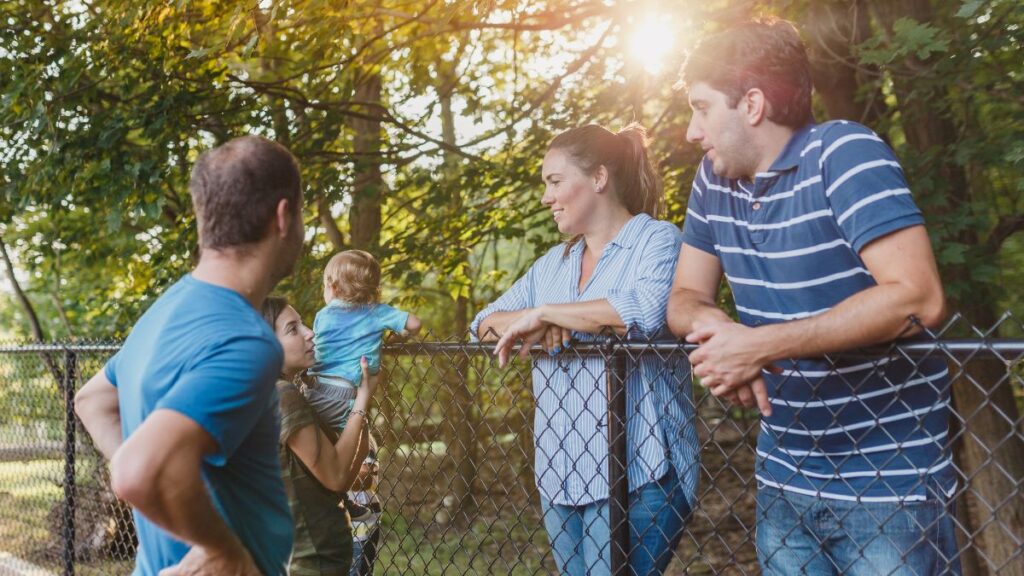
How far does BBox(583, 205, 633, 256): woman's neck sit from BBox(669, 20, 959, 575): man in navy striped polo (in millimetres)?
473

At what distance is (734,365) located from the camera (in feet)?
6.88

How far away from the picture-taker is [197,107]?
5.72 metres

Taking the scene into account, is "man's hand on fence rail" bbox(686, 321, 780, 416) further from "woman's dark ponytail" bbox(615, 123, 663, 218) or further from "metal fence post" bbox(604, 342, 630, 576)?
"woman's dark ponytail" bbox(615, 123, 663, 218)

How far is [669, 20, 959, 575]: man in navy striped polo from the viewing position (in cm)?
202

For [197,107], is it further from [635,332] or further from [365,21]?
[635,332]

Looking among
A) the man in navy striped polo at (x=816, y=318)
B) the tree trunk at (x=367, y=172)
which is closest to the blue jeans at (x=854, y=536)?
the man in navy striped polo at (x=816, y=318)

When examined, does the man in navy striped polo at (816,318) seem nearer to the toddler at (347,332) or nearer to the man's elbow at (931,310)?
the man's elbow at (931,310)

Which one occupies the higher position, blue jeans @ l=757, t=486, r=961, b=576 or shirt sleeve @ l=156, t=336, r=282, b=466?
shirt sleeve @ l=156, t=336, r=282, b=466

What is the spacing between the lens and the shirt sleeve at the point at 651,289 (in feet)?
8.64

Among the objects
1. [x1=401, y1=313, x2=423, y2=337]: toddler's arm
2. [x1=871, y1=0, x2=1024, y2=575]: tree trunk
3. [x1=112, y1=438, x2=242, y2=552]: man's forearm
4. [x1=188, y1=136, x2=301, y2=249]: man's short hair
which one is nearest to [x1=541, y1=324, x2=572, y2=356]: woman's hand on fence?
[x1=401, y1=313, x2=423, y2=337]: toddler's arm

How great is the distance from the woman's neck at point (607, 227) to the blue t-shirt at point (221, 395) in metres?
1.41

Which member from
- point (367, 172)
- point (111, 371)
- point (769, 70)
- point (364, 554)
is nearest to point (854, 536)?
point (769, 70)

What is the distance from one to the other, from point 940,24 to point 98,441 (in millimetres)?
4791

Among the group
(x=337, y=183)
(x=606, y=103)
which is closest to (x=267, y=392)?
(x=337, y=183)
